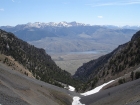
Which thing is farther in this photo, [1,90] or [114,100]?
[114,100]

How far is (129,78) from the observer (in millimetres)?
61781

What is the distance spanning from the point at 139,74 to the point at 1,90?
38.2m

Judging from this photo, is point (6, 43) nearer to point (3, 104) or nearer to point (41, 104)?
point (41, 104)

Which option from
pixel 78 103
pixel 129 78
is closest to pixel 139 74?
pixel 129 78

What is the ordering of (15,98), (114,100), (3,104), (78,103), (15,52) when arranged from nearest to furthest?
(3,104), (15,98), (114,100), (78,103), (15,52)

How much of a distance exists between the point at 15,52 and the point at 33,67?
1354cm

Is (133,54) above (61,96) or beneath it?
above

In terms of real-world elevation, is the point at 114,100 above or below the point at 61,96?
above

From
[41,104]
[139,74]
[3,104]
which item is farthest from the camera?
[139,74]

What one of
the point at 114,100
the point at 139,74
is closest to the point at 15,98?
the point at 114,100

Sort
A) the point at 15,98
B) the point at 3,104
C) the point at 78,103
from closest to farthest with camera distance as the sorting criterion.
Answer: the point at 3,104 < the point at 15,98 < the point at 78,103

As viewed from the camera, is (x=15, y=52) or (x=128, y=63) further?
(x=15, y=52)

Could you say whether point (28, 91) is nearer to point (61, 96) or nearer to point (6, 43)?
point (61, 96)

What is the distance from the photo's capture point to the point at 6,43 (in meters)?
136
